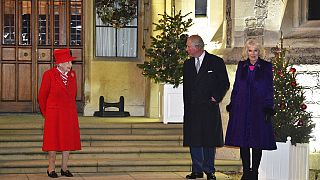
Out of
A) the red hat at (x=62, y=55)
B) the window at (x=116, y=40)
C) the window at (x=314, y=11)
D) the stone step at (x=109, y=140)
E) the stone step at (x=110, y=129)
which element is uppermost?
the window at (x=314, y=11)

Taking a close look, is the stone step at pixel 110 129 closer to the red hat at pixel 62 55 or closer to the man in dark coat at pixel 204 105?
the red hat at pixel 62 55

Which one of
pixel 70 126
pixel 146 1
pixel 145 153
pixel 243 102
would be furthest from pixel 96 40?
pixel 243 102

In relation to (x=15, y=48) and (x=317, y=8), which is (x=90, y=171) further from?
(x=15, y=48)

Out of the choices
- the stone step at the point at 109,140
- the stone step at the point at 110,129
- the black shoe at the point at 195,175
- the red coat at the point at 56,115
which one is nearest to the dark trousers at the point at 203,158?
the black shoe at the point at 195,175

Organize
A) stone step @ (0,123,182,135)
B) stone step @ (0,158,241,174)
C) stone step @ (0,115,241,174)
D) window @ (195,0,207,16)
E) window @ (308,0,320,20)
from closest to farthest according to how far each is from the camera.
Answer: stone step @ (0,158,241,174) → stone step @ (0,115,241,174) → window @ (308,0,320,20) → stone step @ (0,123,182,135) → window @ (195,0,207,16)

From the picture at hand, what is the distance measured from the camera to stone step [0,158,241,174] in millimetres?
10797

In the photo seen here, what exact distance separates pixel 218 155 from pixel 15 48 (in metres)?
5.51

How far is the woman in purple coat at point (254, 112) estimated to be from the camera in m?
9.02

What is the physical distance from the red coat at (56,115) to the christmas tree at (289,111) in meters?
2.68

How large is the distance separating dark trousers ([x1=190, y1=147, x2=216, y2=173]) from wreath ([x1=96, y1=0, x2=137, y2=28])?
625 centimetres

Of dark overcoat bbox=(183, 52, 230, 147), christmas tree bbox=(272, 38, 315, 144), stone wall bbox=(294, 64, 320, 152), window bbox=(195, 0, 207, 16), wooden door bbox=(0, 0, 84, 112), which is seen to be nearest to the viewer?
dark overcoat bbox=(183, 52, 230, 147)

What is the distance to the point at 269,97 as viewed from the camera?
9.05 meters

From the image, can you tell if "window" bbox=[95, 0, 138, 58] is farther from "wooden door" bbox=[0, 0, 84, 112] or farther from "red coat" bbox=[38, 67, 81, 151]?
"red coat" bbox=[38, 67, 81, 151]

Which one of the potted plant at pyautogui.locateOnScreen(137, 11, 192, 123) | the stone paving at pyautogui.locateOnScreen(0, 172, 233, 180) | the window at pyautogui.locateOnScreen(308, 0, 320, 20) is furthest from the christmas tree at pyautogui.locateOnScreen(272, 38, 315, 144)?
the potted plant at pyautogui.locateOnScreen(137, 11, 192, 123)
